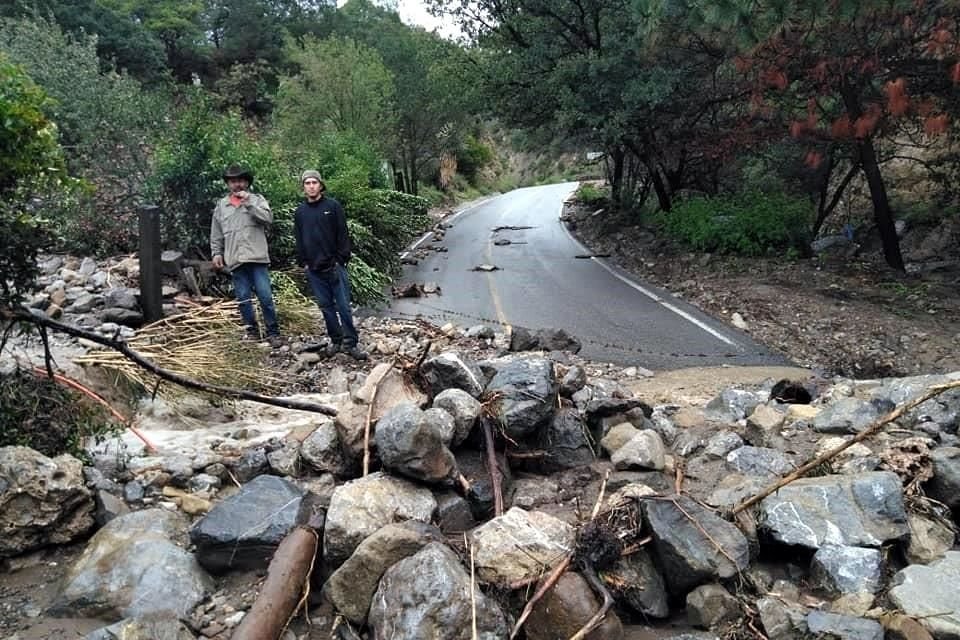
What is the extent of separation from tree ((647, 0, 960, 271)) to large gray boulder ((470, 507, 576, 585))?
7.02 m

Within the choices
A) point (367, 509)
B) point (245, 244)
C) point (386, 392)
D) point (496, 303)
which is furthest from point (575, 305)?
point (367, 509)

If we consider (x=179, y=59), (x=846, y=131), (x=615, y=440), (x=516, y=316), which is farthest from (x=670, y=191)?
(x=179, y=59)

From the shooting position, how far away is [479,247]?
19.2 m

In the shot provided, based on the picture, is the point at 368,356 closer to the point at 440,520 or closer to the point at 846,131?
the point at 440,520

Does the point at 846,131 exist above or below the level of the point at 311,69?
below

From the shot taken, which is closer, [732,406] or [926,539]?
[926,539]

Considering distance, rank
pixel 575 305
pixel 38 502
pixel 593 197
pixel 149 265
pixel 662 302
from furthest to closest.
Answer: pixel 593 197
pixel 662 302
pixel 575 305
pixel 149 265
pixel 38 502

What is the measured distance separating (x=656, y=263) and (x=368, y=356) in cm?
901

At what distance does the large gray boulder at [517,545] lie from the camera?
3.20 m

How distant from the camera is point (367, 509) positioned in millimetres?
3490

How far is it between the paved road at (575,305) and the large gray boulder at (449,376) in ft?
13.7

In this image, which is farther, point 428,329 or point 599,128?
point 599,128

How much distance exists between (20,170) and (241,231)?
138 inches

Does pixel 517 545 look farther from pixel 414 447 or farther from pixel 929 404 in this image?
pixel 929 404
